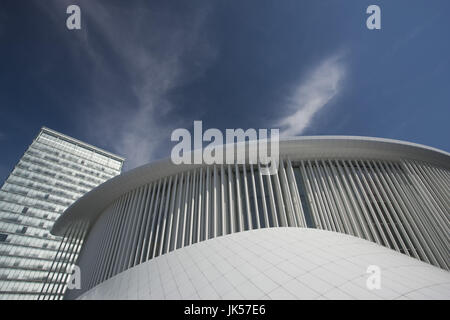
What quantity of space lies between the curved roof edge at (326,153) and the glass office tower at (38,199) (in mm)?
29725

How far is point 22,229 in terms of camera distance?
1928 inches

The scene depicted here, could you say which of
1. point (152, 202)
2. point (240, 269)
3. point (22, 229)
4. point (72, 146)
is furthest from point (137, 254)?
point (72, 146)

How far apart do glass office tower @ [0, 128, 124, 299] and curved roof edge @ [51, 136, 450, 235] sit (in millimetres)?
29725

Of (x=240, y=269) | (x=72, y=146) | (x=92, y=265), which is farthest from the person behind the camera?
(x=72, y=146)

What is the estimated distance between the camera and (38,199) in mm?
54219

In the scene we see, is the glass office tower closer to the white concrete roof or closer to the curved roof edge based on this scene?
the curved roof edge

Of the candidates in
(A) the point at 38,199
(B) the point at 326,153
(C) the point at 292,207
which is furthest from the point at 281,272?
(A) the point at 38,199

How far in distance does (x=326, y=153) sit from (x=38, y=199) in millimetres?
72138

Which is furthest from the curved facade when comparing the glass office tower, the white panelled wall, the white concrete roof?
the glass office tower

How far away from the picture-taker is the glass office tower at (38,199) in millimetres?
45031

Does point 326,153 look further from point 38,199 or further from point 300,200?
point 38,199

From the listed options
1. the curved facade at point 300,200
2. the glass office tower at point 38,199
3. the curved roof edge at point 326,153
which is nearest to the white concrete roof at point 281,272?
the curved facade at point 300,200

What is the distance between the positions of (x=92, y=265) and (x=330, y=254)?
24246 millimetres
